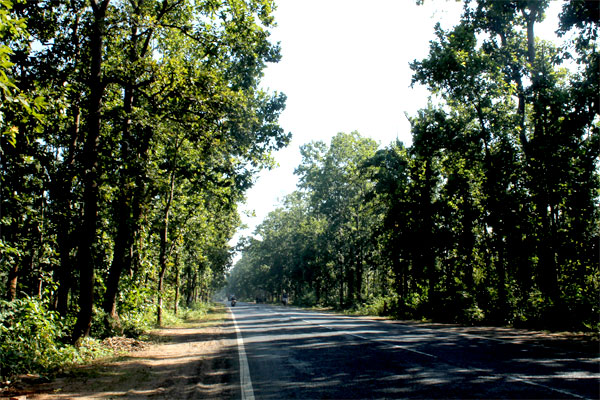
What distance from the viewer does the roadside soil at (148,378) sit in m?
7.45

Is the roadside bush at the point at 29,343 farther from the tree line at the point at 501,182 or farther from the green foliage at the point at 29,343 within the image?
the tree line at the point at 501,182

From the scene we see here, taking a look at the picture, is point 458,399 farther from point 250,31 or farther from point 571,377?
point 250,31

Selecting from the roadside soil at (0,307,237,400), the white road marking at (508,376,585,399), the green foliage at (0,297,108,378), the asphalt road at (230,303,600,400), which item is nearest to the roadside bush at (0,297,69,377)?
the green foliage at (0,297,108,378)

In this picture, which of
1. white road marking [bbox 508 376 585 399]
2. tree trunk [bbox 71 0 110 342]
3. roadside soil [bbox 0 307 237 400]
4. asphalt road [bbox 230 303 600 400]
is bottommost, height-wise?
Result: roadside soil [bbox 0 307 237 400]

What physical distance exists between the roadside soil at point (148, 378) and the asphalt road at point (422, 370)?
23.9 inches

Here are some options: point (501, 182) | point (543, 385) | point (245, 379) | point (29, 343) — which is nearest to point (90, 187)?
point (29, 343)

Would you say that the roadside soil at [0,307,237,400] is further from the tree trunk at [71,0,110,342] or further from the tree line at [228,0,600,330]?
the tree line at [228,0,600,330]

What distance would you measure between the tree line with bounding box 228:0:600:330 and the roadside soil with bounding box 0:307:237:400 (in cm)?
1433

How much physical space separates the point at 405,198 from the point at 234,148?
1778cm

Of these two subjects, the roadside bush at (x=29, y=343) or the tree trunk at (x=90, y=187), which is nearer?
the roadside bush at (x=29, y=343)

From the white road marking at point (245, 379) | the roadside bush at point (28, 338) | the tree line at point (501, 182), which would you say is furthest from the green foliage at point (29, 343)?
the tree line at point (501, 182)

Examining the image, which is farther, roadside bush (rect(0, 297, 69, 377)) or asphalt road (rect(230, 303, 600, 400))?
roadside bush (rect(0, 297, 69, 377))

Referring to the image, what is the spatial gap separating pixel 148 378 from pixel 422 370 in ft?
19.8

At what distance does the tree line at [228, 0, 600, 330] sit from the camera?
16875mm
